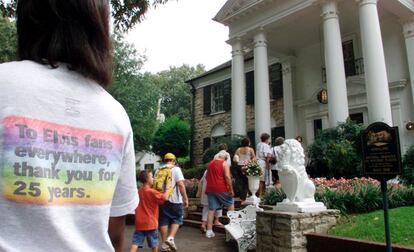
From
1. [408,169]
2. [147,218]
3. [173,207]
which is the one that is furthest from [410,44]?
[147,218]

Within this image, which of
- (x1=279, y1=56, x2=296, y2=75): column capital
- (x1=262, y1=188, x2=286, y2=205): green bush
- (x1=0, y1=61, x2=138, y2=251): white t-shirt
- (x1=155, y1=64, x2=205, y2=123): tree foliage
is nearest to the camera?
(x1=0, y1=61, x2=138, y2=251): white t-shirt

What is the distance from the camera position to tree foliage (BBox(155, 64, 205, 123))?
49469mm

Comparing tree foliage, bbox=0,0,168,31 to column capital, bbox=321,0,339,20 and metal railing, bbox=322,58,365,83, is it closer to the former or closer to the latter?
column capital, bbox=321,0,339,20

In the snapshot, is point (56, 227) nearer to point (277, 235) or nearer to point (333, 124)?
point (277, 235)

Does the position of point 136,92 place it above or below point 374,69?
above

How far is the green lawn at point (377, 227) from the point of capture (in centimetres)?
504

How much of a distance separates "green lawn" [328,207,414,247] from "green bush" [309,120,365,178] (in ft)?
10.9

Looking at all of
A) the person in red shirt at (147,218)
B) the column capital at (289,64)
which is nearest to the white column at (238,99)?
the column capital at (289,64)

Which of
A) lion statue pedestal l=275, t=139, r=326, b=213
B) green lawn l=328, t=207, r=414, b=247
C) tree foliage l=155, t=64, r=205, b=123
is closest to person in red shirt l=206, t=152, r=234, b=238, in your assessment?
lion statue pedestal l=275, t=139, r=326, b=213

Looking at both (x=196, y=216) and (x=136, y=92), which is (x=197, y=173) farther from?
(x=136, y=92)

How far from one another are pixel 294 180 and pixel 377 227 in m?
1.46

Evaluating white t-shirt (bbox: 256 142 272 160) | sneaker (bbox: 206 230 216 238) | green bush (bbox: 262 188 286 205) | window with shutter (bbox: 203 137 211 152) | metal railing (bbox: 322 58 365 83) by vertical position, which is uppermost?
metal railing (bbox: 322 58 365 83)

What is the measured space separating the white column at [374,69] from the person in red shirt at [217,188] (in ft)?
17.5

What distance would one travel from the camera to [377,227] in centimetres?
568
